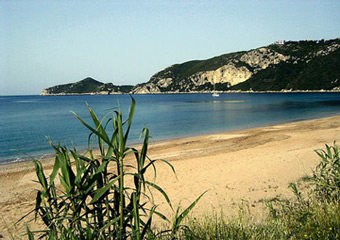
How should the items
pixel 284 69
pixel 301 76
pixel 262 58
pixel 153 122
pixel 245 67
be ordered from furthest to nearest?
pixel 245 67 < pixel 262 58 < pixel 284 69 < pixel 301 76 < pixel 153 122

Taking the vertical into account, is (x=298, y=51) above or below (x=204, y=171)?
above

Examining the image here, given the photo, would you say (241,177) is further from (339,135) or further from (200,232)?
(339,135)

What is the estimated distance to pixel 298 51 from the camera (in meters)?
165

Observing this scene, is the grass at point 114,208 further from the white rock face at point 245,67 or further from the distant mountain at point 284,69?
the white rock face at point 245,67

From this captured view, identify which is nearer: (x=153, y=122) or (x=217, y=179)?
(x=217, y=179)

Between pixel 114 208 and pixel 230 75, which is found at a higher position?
pixel 230 75

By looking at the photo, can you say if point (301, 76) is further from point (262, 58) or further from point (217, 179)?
point (217, 179)

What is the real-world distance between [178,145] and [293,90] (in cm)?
13241

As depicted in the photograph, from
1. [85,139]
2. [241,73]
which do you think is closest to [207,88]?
[241,73]

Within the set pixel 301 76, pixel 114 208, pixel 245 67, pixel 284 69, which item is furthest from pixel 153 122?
pixel 245 67

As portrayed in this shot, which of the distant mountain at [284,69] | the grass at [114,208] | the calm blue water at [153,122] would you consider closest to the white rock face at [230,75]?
the distant mountain at [284,69]

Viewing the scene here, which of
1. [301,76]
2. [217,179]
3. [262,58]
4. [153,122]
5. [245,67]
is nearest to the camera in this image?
[217,179]

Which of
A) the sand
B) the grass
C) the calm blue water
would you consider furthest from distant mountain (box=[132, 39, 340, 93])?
the grass

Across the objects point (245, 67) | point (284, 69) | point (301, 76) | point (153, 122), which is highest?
point (245, 67)
